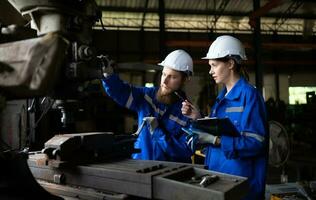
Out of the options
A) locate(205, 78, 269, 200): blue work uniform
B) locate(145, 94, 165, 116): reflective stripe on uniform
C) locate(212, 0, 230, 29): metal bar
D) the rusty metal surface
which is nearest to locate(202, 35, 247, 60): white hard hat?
locate(205, 78, 269, 200): blue work uniform

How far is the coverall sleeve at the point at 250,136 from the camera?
1.52 meters

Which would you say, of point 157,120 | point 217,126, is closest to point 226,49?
point 217,126

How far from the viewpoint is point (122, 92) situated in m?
2.12

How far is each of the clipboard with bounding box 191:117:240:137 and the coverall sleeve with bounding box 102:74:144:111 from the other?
2.32 ft

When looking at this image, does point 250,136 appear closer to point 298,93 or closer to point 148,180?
point 148,180

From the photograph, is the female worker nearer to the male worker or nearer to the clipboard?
the clipboard

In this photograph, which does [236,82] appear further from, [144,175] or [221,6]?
[221,6]

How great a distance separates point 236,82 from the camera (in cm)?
175

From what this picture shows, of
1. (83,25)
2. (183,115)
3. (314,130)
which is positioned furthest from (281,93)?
(83,25)

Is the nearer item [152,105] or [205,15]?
Answer: [152,105]

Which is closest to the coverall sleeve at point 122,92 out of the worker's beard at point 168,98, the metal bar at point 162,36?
the worker's beard at point 168,98

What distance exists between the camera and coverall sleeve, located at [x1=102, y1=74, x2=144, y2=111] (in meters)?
2.07

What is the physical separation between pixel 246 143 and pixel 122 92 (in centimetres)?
91

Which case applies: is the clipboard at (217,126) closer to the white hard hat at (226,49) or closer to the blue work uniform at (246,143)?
the blue work uniform at (246,143)
